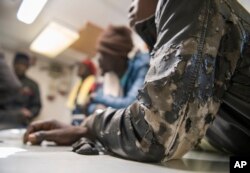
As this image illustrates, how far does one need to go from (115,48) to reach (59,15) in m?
0.56

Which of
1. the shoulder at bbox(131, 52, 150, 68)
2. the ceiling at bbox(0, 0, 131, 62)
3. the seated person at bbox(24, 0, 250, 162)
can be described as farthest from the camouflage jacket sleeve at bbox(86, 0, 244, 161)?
the shoulder at bbox(131, 52, 150, 68)

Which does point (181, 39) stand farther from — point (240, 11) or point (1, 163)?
point (1, 163)

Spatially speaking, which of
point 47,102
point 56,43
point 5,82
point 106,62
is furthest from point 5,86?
point 47,102

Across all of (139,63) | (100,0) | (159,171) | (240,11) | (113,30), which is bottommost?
(159,171)

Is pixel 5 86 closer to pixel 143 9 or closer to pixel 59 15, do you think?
pixel 59 15

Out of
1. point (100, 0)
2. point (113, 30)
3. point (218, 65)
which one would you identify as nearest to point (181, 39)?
point (218, 65)

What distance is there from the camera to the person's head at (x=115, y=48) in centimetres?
172

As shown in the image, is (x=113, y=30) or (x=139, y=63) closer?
(x=139, y=63)

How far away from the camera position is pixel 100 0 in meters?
1.29

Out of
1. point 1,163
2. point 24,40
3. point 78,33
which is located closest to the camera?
point 1,163

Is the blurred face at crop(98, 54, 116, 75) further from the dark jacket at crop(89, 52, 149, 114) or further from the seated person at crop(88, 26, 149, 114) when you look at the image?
the dark jacket at crop(89, 52, 149, 114)

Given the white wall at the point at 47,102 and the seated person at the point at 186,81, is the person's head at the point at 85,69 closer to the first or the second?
the white wall at the point at 47,102

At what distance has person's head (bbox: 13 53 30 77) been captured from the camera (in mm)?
2071

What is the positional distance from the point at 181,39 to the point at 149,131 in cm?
17
